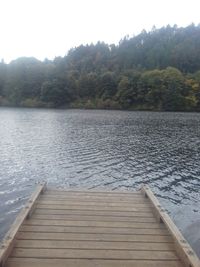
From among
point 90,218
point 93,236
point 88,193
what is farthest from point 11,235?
point 88,193

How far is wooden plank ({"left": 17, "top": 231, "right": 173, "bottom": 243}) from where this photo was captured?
7.09m

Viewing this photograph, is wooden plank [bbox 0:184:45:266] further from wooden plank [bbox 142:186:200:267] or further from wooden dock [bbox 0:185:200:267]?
wooden plank [bbox 142:186:200:267]

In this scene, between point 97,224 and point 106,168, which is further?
point 106,168

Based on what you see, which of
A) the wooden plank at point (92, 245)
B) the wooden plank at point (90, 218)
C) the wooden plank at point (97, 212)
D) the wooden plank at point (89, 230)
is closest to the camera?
the wooden plank at point (92, 245)

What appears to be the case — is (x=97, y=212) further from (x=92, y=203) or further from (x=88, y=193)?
(x=88, y=193)

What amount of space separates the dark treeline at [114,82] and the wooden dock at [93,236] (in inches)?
3251

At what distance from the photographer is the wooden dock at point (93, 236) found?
618cm

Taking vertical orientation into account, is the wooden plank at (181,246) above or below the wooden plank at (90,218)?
above

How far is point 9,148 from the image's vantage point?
26984 mm

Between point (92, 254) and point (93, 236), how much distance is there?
886 mm

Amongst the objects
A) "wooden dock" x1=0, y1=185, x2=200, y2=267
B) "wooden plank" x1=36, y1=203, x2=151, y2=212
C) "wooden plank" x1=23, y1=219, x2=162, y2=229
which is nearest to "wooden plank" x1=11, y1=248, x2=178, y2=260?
"wooden dock" x1=0, y1=185, x2=200, y2=267

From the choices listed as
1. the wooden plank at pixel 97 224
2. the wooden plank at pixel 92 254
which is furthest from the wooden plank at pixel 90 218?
the wooden plank at pixel 92 254

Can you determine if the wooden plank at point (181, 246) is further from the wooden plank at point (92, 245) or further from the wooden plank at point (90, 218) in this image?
the wooden plank at point (90, 218)

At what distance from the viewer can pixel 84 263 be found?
6.10 meters
